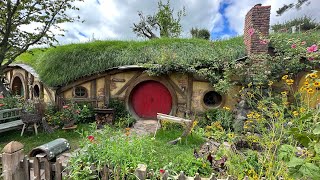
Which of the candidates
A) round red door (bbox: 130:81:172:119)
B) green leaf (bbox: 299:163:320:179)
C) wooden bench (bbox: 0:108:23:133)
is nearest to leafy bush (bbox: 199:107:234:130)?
round red door (bbox: 130:81:172:119)

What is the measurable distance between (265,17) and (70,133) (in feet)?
25.8

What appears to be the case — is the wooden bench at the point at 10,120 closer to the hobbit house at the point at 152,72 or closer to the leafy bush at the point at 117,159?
the hobbit house at the point at 152,72

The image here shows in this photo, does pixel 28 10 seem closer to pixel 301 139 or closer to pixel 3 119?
pixel 3 119

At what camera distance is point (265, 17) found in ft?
24.4

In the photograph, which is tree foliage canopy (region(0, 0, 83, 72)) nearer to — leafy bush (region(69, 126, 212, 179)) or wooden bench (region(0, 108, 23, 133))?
wooden bench (region(0, 108, 23, 133))

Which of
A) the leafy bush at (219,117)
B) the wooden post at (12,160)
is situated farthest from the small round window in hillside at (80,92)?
the wooden post at (12,160)

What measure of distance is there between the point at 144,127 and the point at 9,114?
177 inches

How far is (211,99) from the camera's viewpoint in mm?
8641

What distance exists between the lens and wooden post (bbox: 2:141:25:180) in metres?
2.52

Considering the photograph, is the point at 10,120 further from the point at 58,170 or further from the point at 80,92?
the point at 58,170

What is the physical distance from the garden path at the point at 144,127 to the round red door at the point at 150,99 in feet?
1.97

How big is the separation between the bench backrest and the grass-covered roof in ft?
6.68

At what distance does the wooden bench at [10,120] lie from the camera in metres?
6.24

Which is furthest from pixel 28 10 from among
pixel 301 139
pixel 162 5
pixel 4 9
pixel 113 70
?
pixel 162 5
